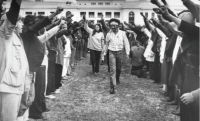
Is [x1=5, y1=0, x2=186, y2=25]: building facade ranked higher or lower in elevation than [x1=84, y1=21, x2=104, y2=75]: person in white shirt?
higher

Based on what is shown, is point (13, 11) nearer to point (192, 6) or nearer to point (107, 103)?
point (192, 6)

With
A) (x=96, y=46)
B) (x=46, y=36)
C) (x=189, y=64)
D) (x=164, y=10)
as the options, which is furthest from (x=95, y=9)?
(x=189, y=64)

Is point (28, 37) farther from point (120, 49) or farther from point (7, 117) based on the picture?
point (120, 49)

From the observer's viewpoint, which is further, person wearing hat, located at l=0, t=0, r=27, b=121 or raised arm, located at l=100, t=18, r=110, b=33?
raised arm, located at l=100, t=18, r=110, b=33

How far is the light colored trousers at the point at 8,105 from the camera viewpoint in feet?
10.2

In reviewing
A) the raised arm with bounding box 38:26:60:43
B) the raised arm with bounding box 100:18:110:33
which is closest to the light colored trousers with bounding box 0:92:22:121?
the raised arm with bounding box 38:26:60:43

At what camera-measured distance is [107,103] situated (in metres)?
6.38

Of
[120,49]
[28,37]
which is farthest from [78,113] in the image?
[120,49]

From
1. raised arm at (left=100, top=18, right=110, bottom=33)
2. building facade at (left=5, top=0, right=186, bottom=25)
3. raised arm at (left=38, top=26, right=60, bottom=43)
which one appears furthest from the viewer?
building facade at (left=5, top=0, right=186, bottom=25)

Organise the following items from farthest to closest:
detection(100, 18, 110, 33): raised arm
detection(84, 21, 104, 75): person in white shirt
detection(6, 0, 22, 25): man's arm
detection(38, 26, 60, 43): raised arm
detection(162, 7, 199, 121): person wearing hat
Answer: detection(100, 18, 110, 33): raised arm, detection(84, 21, 104, 75): person in white shirt, detection(38, 26, 60, 43): raised arm, detection(162, 7, 199, 121): person wearing hat, detection(6, 0, 22, 25): man's arm

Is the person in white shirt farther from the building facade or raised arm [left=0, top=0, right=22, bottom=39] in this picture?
the building facade

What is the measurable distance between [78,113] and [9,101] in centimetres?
252

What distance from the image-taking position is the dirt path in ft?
17.3

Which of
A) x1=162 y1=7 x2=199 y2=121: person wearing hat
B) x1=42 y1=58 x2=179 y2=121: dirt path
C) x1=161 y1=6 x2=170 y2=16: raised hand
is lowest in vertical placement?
x1=42 y1=58 x2=179 y2=121: dirt path
